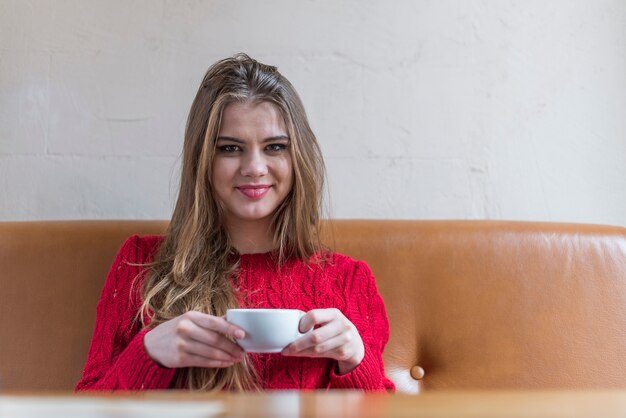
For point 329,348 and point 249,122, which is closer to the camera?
point 329,348

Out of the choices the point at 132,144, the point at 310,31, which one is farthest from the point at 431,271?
the point at 132,144

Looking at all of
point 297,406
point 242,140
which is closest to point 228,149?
point 242,140

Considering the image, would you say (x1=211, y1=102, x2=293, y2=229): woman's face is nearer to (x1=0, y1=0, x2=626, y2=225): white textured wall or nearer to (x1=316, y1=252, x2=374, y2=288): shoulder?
(x1=316, y1=252, x2=374, y2=288): shoulder

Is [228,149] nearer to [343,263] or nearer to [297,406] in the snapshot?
[343,263]

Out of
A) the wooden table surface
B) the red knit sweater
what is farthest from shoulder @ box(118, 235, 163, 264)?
the wooden table surface

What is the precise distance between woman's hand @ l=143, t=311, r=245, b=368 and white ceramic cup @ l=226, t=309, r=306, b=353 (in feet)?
0.14

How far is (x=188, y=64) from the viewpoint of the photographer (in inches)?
66.6

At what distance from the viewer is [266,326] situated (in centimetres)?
97

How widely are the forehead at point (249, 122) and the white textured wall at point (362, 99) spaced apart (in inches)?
12.0

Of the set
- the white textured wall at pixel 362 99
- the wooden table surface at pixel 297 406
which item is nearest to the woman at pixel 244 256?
the white textured wall at pixel 362 99

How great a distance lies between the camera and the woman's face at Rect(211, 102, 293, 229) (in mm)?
1394

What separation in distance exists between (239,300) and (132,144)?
537mm

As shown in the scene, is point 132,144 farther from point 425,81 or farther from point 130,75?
point 425,81

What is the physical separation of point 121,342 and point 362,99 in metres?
0.80
